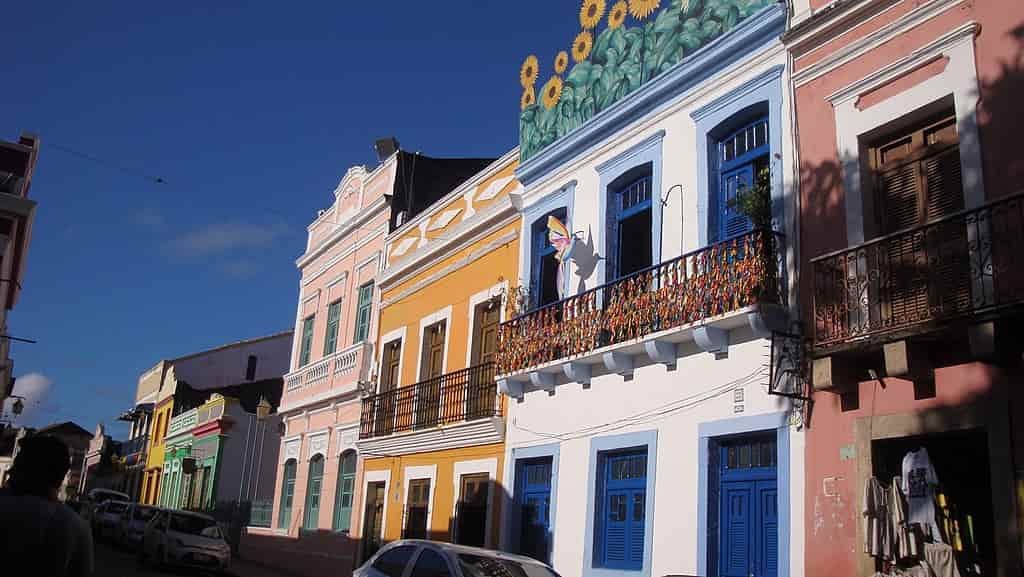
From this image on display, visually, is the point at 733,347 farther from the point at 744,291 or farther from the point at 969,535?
the point at 969,535

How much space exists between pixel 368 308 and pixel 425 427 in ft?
17.2

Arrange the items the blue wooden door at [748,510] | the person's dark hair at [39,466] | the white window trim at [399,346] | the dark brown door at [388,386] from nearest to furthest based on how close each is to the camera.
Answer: the person's dark hair at [39,466] < the blue wooden door at [748,510] < the dark brown door at [388,386] < the white window trim at [399,346]

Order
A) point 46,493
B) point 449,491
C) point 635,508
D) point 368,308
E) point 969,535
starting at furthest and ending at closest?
point 368,308 → point 449,491 → point 635,508 → point 969,535 → point 46,493

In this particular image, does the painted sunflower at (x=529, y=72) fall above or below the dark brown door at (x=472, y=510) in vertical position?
above

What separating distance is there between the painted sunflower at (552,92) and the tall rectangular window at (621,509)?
6.12 metres

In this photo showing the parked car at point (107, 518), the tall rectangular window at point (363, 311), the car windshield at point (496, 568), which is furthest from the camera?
the parked car at point (107, 518)

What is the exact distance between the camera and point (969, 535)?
8250 millimetres

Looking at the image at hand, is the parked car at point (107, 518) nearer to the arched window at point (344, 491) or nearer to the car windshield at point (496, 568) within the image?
the arched window at point (344, 491)

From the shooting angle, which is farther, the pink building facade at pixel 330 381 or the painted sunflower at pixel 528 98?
the pink building facade at pixel 330 381

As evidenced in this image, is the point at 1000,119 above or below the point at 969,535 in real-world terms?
above

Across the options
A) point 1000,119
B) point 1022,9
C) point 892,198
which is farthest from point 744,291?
point 1022,9

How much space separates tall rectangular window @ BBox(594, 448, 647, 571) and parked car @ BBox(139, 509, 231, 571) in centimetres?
1042

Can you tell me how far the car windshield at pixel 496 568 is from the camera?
29.5ft

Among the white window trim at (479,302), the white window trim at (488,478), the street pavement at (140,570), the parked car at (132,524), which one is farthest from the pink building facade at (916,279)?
the parked car at (132,524)
